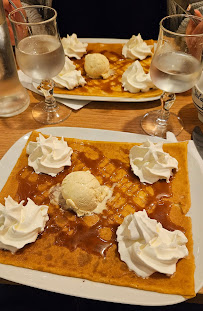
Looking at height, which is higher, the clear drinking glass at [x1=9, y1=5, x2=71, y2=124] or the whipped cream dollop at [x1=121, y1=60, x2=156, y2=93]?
the clear drinking glass at [x1=9, y1=5, x2=71, y2=124]

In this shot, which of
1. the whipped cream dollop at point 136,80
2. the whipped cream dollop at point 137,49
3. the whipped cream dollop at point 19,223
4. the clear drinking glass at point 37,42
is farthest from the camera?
the whipped cream dollop at point 137,49

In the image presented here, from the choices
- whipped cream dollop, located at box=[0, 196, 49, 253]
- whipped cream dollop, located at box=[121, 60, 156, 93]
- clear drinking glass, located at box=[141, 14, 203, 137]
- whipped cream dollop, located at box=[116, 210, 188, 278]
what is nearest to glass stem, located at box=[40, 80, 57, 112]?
whipped cream dollop, located at box=[121, 60, 156, 93]

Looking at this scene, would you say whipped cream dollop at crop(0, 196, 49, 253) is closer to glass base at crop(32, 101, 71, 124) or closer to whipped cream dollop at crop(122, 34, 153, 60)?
glass base at crop(32, 101, 71, 124)

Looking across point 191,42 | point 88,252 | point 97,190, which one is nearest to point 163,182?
point 97,190

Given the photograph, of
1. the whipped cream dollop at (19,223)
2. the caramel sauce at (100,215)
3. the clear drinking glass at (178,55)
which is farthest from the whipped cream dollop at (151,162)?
the whipped cream dollop at (19,223)

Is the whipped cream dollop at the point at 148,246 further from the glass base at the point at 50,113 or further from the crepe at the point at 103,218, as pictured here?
the glass base at the point at 50,113

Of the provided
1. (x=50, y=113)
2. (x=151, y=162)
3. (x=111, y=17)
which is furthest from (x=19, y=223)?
(x=111, y=17)
